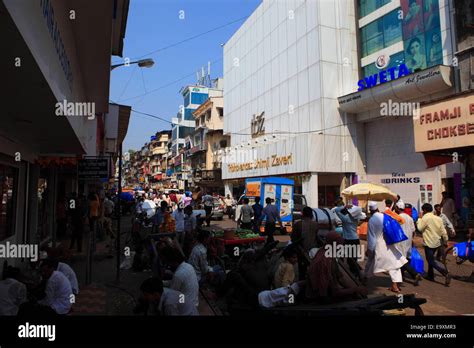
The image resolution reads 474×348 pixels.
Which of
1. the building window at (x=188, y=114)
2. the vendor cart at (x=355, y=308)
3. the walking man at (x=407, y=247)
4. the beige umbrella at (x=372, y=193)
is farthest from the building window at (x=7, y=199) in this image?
the building window at (x=188, y=114)

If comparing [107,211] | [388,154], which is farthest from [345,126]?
[107,211]

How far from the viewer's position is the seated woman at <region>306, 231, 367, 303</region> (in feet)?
15.3

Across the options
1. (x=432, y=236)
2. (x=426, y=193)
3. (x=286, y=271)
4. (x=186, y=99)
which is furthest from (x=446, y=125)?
(x=186, y=99)

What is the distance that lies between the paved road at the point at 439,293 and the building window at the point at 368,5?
64.0ft

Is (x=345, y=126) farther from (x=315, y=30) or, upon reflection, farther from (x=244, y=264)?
(x=244, y=264)

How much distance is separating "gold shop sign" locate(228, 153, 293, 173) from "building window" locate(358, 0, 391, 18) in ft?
36.5

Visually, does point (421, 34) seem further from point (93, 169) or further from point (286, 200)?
point (93, 169)

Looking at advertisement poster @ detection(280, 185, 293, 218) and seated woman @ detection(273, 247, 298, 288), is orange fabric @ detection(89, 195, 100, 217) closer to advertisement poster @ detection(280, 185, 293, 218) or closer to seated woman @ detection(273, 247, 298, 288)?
seated woman @ detection(273, 247, 298, 288)

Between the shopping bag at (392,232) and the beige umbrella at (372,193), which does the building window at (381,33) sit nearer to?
the beige umbrella at (372,193)

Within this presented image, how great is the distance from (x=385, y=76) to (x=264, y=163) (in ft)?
42.5

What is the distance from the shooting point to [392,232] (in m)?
6.80

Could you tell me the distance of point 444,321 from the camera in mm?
4816

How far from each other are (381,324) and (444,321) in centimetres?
123

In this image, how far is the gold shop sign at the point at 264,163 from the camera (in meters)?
26.5
